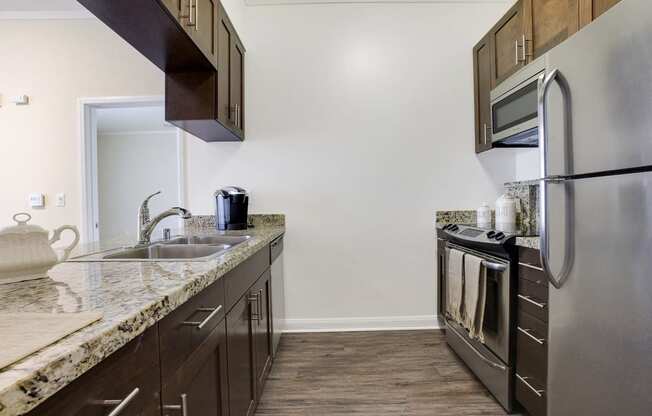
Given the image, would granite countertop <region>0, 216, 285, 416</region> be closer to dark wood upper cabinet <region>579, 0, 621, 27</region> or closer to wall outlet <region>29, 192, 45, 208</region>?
dark wood upper cabinet <region>579, 0, 621, 27</region>

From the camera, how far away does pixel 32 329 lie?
510 mm

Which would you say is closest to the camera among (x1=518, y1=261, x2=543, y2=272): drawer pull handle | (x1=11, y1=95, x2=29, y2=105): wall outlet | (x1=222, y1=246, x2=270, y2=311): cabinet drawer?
(x1=222, y1=246, x2=270, y2=311): cabinet drawer

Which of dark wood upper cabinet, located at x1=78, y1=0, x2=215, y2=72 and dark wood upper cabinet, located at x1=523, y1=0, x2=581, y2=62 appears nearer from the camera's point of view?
dark wood upper cabinet, located at x1=78, y1=0, x2=215, y2=72

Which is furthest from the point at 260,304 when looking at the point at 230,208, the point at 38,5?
the point at 38,5

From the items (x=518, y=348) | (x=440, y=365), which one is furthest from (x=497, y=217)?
(x=440, y=365)

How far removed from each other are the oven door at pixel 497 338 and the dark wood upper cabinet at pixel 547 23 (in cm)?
119

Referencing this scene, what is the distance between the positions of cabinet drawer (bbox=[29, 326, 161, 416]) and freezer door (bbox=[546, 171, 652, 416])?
1.32 meters

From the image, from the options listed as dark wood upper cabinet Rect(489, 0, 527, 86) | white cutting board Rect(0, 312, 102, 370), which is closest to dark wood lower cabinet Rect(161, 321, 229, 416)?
white cutting board Rect(0, 312, 102, 370)

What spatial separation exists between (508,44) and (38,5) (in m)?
3.54

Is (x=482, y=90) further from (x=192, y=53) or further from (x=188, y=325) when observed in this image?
(x=188, y=325)

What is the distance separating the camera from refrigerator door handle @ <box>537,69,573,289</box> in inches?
49.9

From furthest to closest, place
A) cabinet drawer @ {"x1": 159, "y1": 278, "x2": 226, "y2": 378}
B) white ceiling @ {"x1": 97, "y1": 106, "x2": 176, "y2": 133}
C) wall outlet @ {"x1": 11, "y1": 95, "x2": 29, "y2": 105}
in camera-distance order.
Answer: white ceiling @ {"x1": 97, "y1": 106, "x2": 176, "y2": 133}
wall outlet @ {"x1": 11, "y1": 95, "x2": 29, "y2": 105}
cabinet drawer @ {"x1": 159, "y1": 278, "x2": 226, "y2": 378}

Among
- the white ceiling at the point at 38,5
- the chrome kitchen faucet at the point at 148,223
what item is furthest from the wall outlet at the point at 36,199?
→ the chrome kitchen faucet at the point at 148,223

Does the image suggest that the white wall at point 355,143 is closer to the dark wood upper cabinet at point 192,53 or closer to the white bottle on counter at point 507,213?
the dark wood upper cabinet at point 192,53
